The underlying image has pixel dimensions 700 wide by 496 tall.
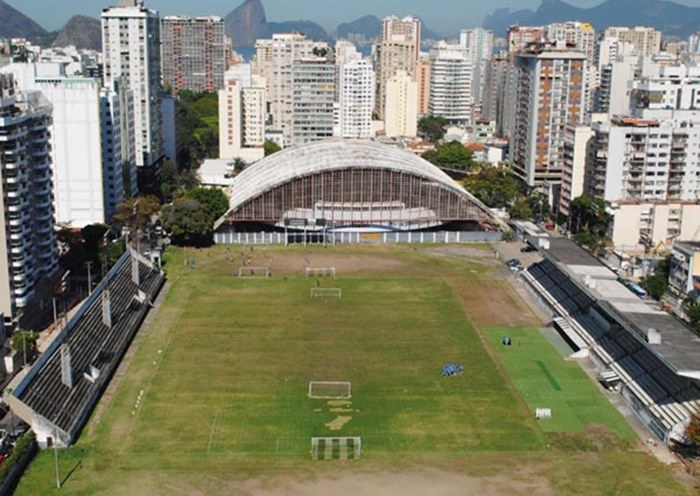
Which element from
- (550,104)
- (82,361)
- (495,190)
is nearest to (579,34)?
(550,104)

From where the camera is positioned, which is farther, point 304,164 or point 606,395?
point 304,164

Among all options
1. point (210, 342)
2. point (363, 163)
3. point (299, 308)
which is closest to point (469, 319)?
point (299, 308)

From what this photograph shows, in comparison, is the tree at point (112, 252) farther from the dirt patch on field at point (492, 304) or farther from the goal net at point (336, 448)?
the goal net at point (336, 448)

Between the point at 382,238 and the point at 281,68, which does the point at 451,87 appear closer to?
the point at 281,68

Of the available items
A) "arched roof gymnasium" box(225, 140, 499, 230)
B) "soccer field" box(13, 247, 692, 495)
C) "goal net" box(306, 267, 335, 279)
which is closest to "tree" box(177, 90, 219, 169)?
"arched roof gymnasium" box(225, 140, 499, 230)

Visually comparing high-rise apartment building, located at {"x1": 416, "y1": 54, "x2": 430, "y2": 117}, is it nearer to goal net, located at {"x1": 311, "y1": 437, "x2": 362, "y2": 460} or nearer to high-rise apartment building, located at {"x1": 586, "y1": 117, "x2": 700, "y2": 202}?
high-rise apartment building, located at {"x1": 586, "y1": 117, "x2": 700, "y2": 202}

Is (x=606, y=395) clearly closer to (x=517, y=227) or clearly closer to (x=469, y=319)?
(x=469, y=319)
